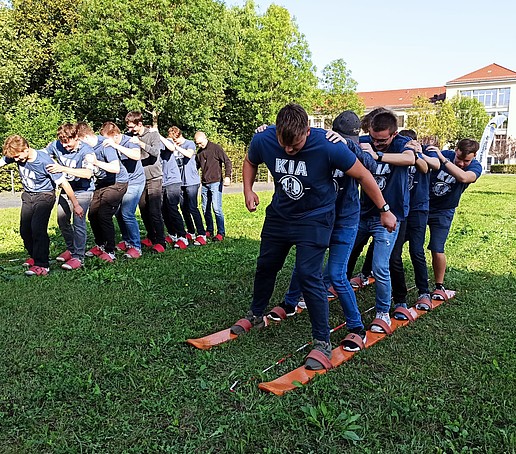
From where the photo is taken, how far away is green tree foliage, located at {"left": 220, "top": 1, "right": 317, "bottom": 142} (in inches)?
1378

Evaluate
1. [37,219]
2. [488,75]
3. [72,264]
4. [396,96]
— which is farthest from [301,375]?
[396,96]

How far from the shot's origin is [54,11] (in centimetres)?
3080

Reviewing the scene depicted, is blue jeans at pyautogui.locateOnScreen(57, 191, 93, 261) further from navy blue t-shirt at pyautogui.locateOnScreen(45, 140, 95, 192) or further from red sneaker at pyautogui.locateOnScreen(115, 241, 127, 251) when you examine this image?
red sneaker at pyautogui.locateOnScreen(115, 241, 127, 251)

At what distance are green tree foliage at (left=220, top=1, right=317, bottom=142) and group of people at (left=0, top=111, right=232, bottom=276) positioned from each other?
2697 cm

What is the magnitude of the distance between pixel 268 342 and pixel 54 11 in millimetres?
32591

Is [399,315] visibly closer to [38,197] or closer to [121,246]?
[38,197]

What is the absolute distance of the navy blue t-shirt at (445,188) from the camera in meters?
5.69

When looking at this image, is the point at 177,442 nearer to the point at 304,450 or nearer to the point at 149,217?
the point at 304,450

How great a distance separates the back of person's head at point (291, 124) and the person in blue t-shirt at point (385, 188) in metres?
1.15

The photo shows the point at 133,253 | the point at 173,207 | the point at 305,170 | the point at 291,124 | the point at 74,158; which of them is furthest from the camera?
the point at 173,207

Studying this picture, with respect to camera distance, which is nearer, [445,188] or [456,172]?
[456,172]

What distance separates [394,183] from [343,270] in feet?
3.34

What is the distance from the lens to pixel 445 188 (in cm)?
572

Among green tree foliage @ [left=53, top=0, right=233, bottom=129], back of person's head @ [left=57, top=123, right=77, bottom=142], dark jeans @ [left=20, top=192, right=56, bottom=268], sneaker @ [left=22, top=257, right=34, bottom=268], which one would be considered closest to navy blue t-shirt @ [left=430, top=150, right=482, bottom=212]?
back of person's head @ [left=57, top=123, right=77, bottom=142]
